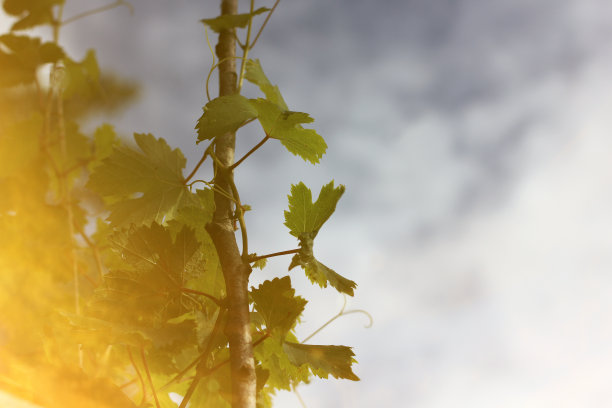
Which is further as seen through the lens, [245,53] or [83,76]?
[83,76]

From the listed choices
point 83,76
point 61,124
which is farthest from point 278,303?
point 83,76

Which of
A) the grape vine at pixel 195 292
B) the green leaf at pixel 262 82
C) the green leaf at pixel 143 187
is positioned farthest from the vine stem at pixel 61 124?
the green leaf at pixel 262 82

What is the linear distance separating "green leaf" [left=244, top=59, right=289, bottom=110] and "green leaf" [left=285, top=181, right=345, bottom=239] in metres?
0.15

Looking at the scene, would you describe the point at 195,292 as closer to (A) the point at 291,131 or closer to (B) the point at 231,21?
(A) the point at 291,131

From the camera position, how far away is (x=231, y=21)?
0.49 metres

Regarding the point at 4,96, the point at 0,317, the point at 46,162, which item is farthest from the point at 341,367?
the point at 4,96

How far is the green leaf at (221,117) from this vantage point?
1.29ft

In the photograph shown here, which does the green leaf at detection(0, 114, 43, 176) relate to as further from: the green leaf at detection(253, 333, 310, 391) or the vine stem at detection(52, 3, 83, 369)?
the green leaf at detection(253, 333, 310, 391)

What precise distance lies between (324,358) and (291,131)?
0.72ft

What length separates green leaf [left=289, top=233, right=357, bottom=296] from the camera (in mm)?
378

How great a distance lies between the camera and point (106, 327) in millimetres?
350

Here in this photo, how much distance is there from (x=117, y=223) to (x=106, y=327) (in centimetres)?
18

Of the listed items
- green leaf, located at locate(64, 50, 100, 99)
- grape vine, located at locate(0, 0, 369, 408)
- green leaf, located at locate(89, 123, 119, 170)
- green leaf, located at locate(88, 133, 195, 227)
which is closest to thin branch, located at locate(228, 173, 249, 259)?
grape vine, located at locate(0, 0, 369, 408)

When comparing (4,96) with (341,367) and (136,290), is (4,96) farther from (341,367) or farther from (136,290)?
(341,367)
